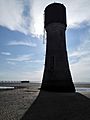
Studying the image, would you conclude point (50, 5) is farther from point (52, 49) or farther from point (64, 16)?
point (52, 49)

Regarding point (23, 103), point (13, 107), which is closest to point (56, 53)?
point (23, 103)

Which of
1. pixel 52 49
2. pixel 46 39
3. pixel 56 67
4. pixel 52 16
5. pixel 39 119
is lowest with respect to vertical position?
pixel 39 119

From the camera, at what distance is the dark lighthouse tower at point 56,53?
2819 cm

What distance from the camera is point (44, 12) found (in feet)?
107

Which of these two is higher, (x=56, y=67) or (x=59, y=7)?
(x=59, y=7)

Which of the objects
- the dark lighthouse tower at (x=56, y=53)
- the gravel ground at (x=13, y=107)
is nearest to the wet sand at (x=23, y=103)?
the gravel ground at (x=13, y=107)

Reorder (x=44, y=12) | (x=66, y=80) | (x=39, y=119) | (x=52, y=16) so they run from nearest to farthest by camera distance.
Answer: (x=39, y=119)
(x=66, y=80)
(x=52, y=16)
(x=44, y=12)

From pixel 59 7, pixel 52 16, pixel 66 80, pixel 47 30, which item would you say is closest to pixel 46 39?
pixel 47 30

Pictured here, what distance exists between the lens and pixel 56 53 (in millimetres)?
29328

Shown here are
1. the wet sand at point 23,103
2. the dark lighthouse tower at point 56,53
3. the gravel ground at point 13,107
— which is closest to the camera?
the gravel ground at point 13,107

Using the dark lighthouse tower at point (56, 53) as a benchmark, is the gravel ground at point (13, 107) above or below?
below

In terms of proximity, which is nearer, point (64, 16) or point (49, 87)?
point (49, 87)

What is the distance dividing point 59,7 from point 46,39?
6235mm

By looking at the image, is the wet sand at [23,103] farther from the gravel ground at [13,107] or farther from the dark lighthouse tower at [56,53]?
the dark lighthouse tower at [56,53]
